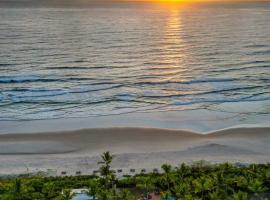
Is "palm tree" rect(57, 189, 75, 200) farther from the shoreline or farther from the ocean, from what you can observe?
the ocean

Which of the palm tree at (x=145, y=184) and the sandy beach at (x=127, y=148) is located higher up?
the sandy beach at (x=127, y=148)

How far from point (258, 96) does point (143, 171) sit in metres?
19.6

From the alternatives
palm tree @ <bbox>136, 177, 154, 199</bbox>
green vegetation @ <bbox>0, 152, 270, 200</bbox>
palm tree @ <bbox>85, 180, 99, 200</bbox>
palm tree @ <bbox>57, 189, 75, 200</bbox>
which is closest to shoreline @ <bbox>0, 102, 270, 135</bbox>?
green vegetation @ <bbox>0, 152, 270, 200</bbox>

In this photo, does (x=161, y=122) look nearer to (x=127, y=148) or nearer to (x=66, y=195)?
(x=127, y=148)

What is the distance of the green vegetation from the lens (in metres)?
18.1

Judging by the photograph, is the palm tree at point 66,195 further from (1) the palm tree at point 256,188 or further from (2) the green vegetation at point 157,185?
(1) the palm tree at point 256,188

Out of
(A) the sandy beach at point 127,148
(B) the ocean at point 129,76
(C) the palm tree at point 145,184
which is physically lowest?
(C) the palm tree at point 145,184

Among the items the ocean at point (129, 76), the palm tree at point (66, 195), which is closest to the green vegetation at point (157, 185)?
the palm tree at point (66, 195)

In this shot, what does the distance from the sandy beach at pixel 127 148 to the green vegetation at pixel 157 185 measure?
7.40 feet

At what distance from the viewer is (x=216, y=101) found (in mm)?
36562

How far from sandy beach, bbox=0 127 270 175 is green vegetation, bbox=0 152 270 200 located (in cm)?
226

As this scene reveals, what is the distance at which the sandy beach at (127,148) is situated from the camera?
23344 mm

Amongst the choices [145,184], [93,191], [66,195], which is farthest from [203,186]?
[66,195]

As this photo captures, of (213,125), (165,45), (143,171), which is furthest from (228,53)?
(143,171)
